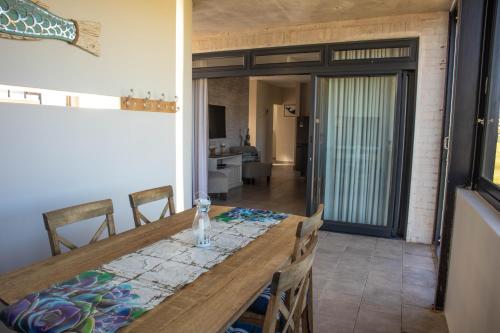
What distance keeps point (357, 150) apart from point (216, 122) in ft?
12.2

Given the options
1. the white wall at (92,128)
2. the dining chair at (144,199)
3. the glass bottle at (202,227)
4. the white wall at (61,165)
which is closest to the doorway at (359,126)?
the white wall at (92,128)

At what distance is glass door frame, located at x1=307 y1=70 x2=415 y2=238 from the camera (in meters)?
4.26

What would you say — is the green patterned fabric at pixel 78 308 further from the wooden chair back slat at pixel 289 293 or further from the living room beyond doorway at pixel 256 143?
the living room beyond doorway at pixel 256 143

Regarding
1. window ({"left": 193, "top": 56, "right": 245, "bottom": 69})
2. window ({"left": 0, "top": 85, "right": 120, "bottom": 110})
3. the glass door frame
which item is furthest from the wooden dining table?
window ({"left": 193, "top": 56, "right": 245, "bottom": 69})

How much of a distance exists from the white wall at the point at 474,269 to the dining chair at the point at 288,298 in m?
0.74

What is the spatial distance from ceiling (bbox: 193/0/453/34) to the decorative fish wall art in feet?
5.32

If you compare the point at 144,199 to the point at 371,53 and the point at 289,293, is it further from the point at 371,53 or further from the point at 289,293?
the point at 371,53

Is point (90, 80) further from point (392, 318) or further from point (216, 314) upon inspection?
point (392, 318)

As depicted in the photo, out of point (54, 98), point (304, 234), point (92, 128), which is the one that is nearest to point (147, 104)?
point (92, 128)

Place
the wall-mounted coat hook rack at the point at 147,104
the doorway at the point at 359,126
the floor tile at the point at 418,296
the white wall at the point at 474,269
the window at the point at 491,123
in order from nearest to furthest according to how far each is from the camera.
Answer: the white wall at the point at 474,269
the window at the point at 491,123
the floor tile at the point at 418,296
the wall-mounted coat hook rack at the point at 147,104
the doorway at the point at 359,126

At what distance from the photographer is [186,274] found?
1.53 metres

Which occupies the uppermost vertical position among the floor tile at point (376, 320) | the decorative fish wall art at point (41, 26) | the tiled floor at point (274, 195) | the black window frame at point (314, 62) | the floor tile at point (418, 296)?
the black window frame at point (314, 62)

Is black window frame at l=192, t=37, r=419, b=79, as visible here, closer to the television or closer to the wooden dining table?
the television

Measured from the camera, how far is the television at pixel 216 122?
24.2 feet
